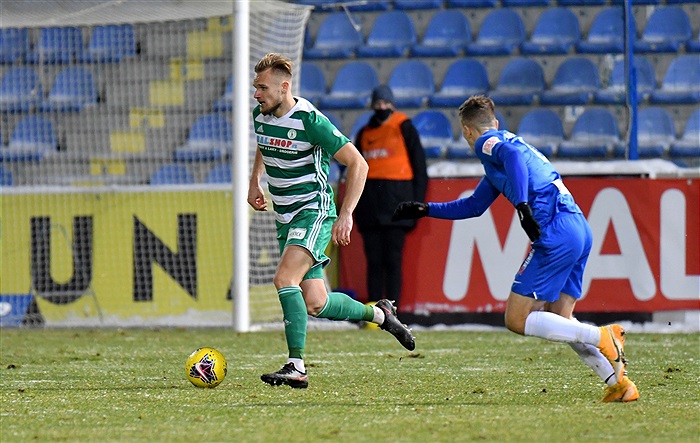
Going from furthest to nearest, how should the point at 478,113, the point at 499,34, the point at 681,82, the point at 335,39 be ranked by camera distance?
the point at 335,39, the point at 499,34, the point at 681,82, the point at 478,113

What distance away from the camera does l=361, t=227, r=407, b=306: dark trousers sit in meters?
11.0

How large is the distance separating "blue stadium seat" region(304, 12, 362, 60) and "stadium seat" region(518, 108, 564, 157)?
7.53 ft

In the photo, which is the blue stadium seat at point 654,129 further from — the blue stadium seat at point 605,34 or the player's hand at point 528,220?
the player's hand at point 528,220

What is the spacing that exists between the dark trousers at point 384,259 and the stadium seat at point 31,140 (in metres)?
4.13

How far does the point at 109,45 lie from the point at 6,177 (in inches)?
73.1

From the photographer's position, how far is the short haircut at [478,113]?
588cm

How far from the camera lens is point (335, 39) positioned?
47.3ft

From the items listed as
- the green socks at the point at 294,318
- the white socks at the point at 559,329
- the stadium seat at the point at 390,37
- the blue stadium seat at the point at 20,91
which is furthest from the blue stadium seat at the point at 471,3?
the white socks at the point at 559,329

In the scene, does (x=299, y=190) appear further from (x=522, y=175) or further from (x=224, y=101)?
(x=224, y=101)

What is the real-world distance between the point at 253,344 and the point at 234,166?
2005mm

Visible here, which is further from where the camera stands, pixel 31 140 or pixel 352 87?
pixel 352 87

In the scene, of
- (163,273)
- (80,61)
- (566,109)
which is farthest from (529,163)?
(80,61)

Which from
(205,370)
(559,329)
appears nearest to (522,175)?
(559,329)

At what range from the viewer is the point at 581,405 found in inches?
214
